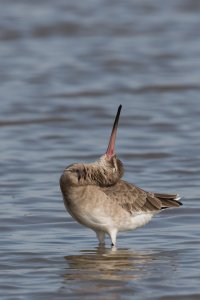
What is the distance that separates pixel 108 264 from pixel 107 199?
31.2 inches

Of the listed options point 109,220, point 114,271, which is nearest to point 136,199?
point 109,220

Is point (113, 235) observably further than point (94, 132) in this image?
No

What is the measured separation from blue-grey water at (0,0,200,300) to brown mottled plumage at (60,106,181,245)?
261 millimetres

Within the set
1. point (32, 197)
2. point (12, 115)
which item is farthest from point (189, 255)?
point (12, 115)

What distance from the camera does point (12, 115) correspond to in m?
16.4

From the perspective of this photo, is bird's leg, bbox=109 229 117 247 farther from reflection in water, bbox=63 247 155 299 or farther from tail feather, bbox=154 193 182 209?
tail feather, bbox=154 193 182 209

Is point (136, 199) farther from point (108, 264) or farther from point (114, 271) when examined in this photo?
point (114, 271)

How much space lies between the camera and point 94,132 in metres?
15.5

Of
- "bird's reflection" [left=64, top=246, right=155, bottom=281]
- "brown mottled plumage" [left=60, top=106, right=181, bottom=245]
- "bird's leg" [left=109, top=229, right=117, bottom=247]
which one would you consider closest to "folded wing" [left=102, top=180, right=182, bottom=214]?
"brown mottled plumage" [left=60, top=106, right=181, bottom=245]

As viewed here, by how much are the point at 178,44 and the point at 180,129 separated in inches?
251

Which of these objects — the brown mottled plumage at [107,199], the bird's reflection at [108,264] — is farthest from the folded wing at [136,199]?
the bird's reflection at [108,264]

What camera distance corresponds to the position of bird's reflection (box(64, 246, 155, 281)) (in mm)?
8977

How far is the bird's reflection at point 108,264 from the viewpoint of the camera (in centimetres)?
898

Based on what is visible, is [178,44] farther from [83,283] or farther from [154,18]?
[83,283]
